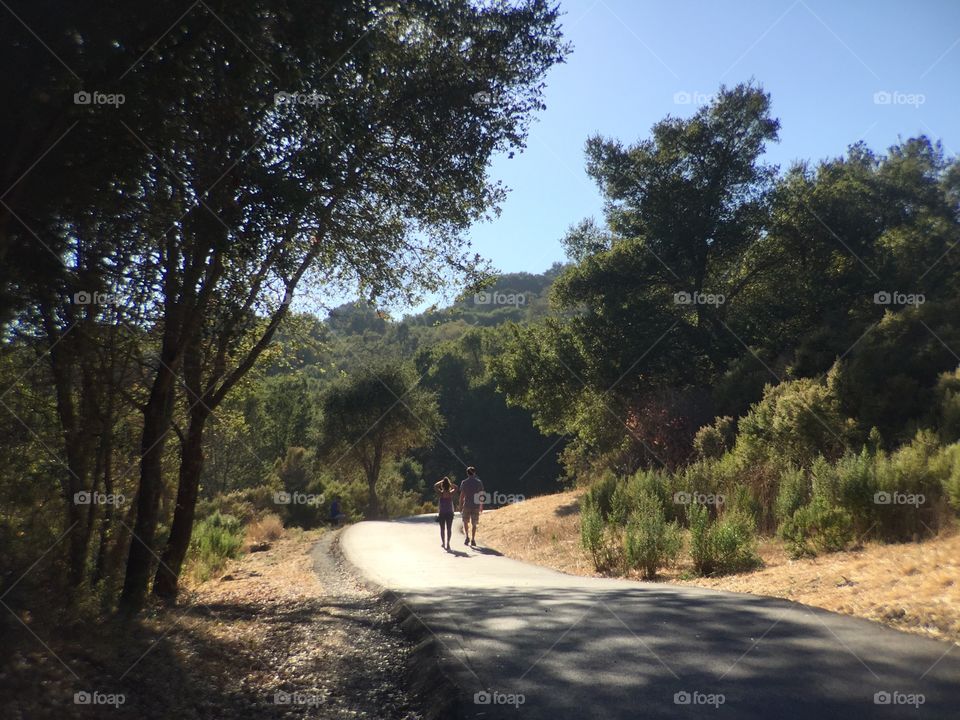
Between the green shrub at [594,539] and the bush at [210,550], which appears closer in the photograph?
the green shrub at [594,539]

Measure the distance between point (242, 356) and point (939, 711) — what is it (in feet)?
39.7

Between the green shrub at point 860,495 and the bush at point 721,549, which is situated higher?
the green shrub at point 860,495

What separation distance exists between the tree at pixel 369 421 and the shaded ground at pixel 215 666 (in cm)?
4071

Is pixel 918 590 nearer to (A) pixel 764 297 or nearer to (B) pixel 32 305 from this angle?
(B) pixel 32 305

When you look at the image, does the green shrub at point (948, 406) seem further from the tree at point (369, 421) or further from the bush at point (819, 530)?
the tree at point (369, 421)

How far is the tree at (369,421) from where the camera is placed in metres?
50.7
